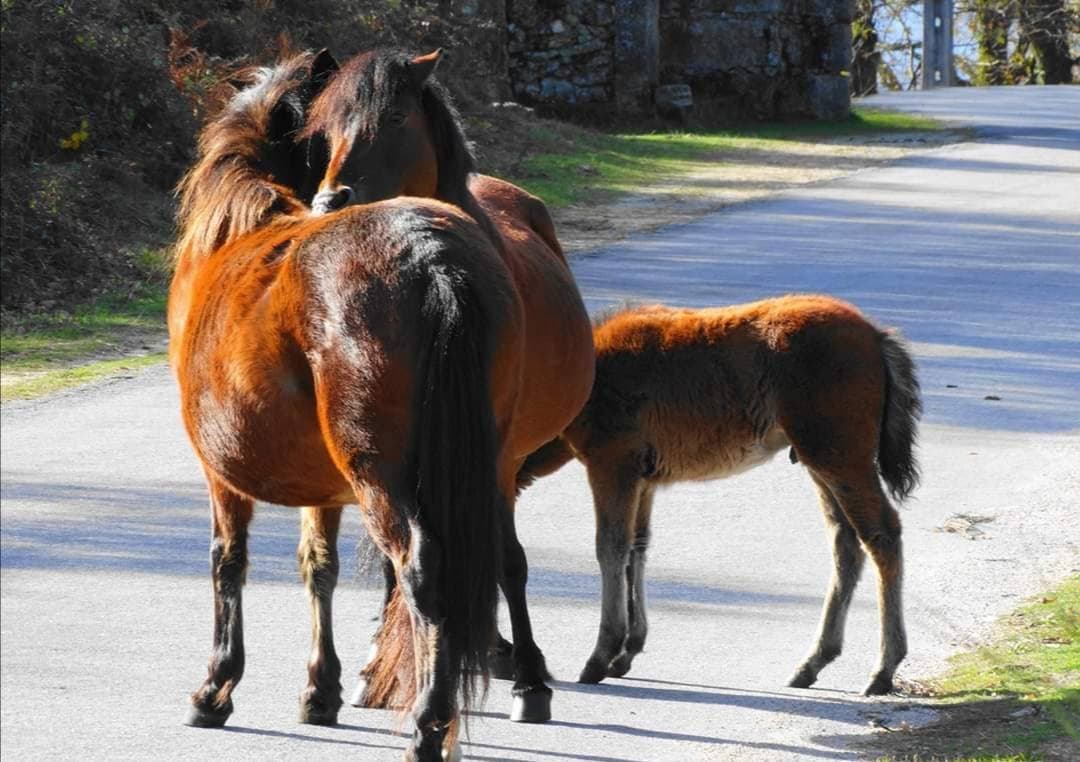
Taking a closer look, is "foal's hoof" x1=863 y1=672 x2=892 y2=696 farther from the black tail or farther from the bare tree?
the bare tree

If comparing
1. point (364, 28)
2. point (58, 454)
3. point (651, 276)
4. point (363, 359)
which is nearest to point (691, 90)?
point (364, 28)

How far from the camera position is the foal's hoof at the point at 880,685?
568 centimetres

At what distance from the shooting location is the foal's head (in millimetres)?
5789

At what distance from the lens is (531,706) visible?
18.0 ft

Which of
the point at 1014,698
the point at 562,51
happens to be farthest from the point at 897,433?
the point at 562,51

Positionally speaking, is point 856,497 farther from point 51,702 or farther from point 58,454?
point 58,454

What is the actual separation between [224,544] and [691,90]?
2250 cm

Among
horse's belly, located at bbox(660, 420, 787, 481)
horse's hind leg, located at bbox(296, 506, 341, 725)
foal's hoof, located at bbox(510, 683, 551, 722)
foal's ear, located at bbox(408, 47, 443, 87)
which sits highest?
foal's ear, located at bbox(408, 47, 443, 87)

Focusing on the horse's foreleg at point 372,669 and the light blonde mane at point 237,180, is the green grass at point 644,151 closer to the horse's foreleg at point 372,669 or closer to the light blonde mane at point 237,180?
the light blonde mane at point 237,180

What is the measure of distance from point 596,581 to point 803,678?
1471 millimetres

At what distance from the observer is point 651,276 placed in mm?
14406

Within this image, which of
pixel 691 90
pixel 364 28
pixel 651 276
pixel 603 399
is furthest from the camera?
pixel 691 90

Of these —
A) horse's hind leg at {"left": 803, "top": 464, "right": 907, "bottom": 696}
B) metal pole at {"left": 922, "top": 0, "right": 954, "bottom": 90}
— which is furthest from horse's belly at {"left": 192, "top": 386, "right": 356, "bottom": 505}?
metal pole at {"left": 922, "top": 0, "right": 954, "bottom": 90}

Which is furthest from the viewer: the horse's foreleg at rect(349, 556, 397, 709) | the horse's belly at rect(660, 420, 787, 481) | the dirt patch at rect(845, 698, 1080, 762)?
the horse's belly at rect(660, 420, 787, 481)
